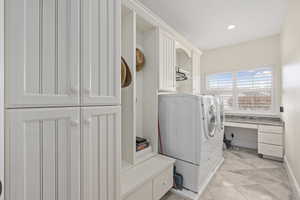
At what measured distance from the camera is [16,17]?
0.64m

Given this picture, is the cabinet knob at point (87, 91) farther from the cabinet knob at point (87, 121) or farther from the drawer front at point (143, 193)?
the drawer front at point (143, 193)

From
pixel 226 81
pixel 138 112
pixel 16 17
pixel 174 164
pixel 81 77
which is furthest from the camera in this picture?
pixel 226 81

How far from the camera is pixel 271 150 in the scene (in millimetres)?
2805

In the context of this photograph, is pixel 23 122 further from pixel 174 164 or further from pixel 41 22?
pixel 174 164

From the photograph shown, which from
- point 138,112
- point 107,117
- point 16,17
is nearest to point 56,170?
point 107,117

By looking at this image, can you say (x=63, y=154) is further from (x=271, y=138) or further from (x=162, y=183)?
(x=271, y=138)

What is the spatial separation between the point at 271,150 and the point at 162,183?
256cm

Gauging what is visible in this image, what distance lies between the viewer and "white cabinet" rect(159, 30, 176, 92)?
7.09 ft

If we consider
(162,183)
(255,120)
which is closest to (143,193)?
(162,183)

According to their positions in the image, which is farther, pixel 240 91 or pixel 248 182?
pixel 240 91

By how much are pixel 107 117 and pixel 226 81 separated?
3.78m

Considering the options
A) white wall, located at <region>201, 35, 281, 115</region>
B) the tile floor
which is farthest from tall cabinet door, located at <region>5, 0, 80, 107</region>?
white wall, located at <region>201, 35, 281, 115</region>

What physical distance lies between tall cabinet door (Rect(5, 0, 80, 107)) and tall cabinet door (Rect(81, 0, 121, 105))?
0.06 m

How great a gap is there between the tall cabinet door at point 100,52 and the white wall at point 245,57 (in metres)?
3.59
